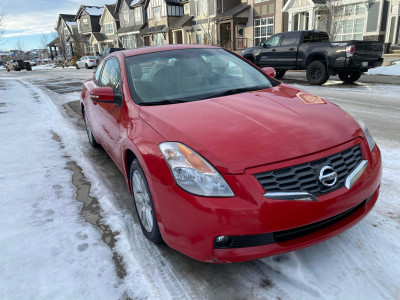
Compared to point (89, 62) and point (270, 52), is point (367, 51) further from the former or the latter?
point (89, 62)

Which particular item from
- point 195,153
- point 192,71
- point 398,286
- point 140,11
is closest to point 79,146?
point 192,71

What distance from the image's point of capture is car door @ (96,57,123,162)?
314 cm

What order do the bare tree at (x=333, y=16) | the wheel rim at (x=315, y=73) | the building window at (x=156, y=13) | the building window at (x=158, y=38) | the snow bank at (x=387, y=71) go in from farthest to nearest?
the building window at (x=158, y=38) → the building window at (x=156, y=13) → the bare tree at (x=333, y=16) → the snow bank at (x=387, y=71) → the wheel rim at (x=315, y=73)

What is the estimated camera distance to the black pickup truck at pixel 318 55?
34.8ft

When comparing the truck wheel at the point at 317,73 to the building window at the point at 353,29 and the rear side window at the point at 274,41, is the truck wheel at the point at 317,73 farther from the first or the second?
the building window at the point at 353,29

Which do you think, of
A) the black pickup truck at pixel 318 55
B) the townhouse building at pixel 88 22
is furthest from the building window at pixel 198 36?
the townhouse building at pixel 88 22

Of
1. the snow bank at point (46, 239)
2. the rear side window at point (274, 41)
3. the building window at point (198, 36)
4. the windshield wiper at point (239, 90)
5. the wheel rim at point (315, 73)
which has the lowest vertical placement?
the snow bank at point (46, 239)

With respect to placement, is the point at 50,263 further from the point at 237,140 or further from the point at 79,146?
the point at 79,146

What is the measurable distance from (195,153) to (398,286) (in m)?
1.55

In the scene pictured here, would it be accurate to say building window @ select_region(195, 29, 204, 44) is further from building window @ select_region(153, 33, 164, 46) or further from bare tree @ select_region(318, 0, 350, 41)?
bare tree @ select_region(318, 0, 350, 41)

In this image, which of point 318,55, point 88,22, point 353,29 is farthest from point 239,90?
point 88,22

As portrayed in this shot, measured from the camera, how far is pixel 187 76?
10.6ft

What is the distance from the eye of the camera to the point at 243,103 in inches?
105

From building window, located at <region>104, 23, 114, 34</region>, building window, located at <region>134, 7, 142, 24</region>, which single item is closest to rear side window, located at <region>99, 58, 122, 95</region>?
building window, located at <region>134, 7, 142, 24</region>
